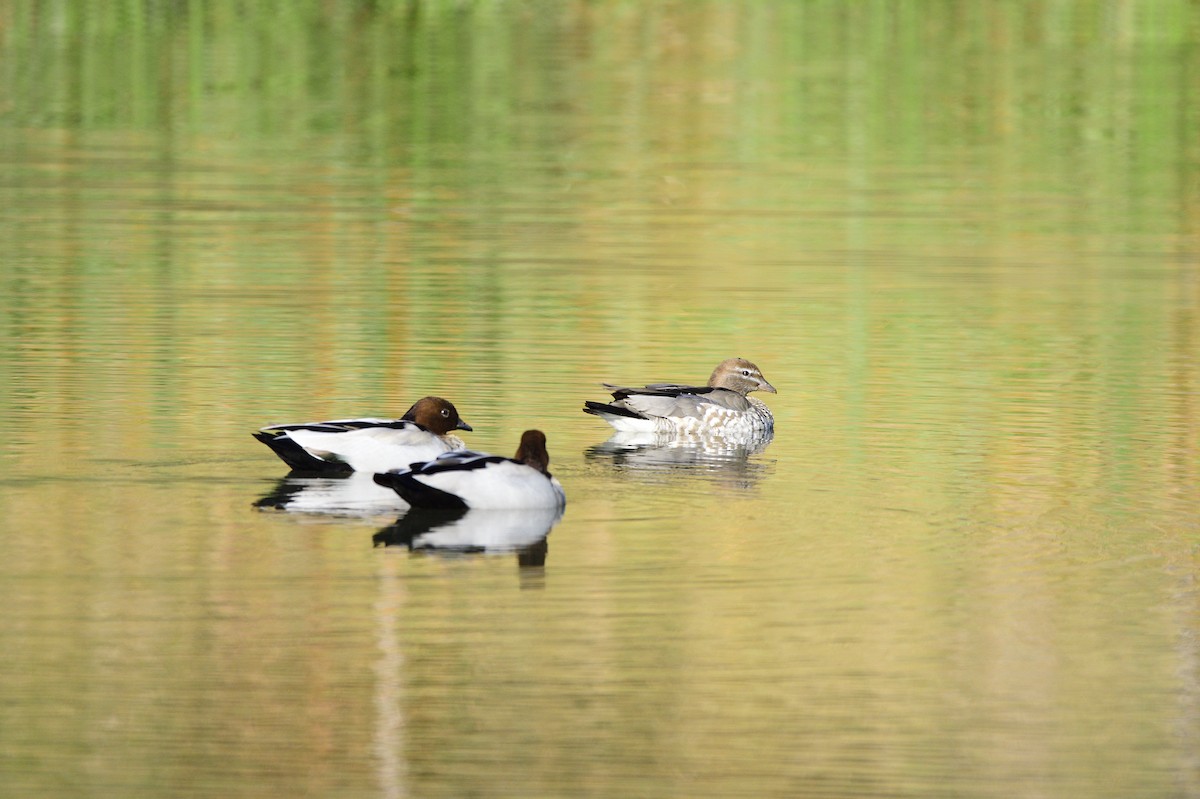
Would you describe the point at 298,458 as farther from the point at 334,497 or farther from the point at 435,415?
the point at 435,415

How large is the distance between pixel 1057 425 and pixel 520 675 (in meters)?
7.57

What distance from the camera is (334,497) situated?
14.4 meters

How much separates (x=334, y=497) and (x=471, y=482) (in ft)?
3.39

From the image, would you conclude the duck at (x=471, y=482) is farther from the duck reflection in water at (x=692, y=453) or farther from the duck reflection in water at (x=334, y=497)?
the duck reflection in water at (x=692, y=453)

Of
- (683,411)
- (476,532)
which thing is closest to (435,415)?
(476,532)

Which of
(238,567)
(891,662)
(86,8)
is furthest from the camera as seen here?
(86,8)

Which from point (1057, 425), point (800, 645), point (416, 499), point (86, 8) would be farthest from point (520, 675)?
point (86, 8)

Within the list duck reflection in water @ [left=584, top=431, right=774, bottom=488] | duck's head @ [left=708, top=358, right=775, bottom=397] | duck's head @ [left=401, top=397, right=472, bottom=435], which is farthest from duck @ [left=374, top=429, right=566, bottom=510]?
duck's head @ [left=708, top=358, right=775, bottom=397]

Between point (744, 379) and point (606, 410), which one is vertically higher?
point (744, 379)

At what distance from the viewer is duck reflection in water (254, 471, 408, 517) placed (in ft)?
45.6

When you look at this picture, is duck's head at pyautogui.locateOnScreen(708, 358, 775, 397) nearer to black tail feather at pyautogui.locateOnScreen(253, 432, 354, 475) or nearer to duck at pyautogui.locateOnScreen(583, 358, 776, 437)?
duck at pyautogui.locateOnScreen(583, 358, 776, 437)

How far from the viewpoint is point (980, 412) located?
1748 cm

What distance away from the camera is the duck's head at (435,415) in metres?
15.4

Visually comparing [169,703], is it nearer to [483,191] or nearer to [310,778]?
[310,778]
